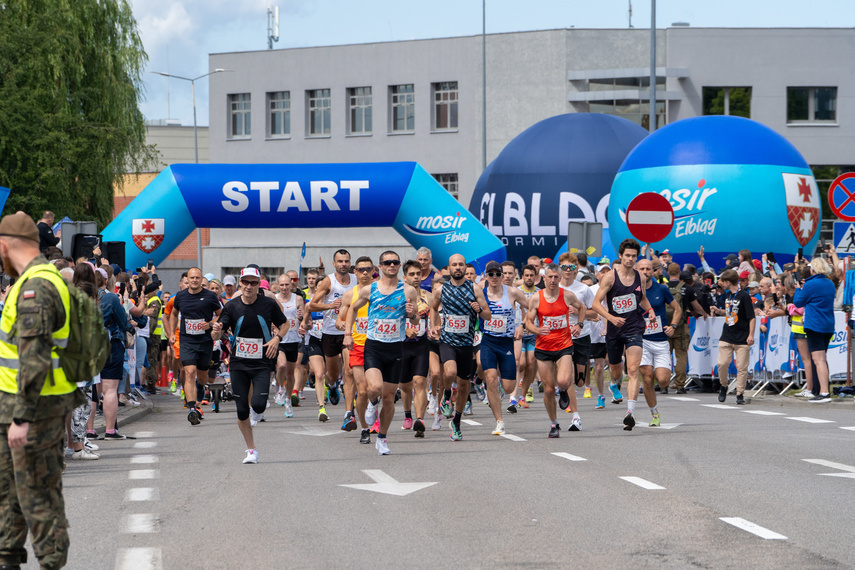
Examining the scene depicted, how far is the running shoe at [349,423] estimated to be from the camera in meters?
14.8

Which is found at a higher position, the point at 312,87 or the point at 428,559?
the point at 312,87

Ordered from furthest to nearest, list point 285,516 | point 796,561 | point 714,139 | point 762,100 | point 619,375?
point 762,100 → point 714,139 → point 619,375 → point 285,516 → point 796,561

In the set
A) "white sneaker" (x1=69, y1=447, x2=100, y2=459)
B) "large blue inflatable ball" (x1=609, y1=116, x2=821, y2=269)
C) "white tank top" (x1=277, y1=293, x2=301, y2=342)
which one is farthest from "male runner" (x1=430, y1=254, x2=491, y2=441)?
"large blue inflatable ball" (x1=609, y1=116, x2=821, y2=269)

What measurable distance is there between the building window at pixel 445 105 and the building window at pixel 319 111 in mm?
5018

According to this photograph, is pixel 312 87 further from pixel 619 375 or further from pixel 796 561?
pixel 796 561

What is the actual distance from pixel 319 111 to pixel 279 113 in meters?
2.02

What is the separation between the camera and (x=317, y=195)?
25203 millimetres

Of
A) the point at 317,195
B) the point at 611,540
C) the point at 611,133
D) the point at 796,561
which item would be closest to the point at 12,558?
the point at 611,540

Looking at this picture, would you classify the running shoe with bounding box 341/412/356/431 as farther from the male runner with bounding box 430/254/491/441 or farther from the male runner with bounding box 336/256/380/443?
the male runner with bounding box 430/254/491/441

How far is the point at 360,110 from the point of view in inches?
2229

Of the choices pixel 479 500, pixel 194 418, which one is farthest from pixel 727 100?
pixel 479 500

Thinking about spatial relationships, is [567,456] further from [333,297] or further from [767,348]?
[767,348]

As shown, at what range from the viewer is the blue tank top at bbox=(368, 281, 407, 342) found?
12.4 metres

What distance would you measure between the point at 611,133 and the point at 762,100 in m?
17.7
